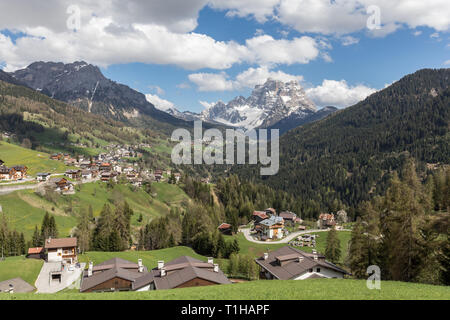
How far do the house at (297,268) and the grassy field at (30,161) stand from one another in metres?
149

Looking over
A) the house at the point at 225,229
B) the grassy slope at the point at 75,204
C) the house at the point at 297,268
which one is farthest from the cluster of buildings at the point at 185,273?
the house at the point at 225,229

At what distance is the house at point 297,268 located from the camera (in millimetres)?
45469

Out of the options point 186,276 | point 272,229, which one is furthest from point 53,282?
point 272,229

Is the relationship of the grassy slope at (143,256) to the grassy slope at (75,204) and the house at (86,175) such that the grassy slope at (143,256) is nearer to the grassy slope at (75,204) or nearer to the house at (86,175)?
the grassy slope at (75,204)

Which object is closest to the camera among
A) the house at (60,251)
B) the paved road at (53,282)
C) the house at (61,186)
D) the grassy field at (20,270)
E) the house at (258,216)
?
the paved road at (53,282)

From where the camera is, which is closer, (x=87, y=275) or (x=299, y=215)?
(x=87, y=275)

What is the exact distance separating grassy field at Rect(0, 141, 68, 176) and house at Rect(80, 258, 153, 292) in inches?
5122

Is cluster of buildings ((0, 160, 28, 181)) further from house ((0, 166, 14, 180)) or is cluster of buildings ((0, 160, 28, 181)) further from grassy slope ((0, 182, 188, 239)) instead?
grassy slope ((0, 182, 188, 239))
